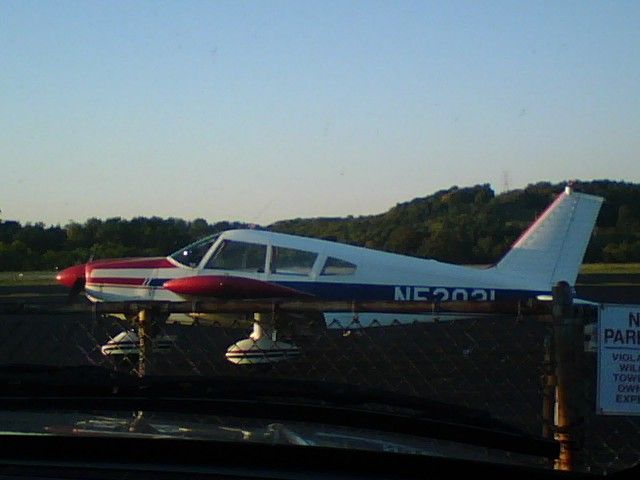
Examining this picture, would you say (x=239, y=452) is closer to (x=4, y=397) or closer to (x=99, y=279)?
(x=4, y=397)

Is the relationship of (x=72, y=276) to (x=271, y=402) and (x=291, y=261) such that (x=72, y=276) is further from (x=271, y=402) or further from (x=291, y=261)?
(x=271, y=402)

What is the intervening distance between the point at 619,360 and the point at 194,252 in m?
10.3

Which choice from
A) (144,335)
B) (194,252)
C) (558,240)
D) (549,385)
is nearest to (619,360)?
(549,385)

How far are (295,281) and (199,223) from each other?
13.9 metres

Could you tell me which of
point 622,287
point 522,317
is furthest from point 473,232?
point 522,317

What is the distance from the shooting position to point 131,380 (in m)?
3.07

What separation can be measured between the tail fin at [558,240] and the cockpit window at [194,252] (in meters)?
5.28

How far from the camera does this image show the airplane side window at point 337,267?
13000mm

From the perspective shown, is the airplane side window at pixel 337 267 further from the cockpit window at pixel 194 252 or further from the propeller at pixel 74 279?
the propeller at pixel 74 279

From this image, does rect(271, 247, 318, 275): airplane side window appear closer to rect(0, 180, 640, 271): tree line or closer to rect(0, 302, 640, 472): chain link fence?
rect(0, 302, 640, 472): chain link fence

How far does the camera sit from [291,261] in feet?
42.3

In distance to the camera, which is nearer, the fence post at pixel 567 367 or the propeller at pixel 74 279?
the fence post at pixel 567 367

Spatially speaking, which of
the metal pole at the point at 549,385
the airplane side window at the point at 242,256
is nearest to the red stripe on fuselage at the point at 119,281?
the airplane side window at the point at 242,256

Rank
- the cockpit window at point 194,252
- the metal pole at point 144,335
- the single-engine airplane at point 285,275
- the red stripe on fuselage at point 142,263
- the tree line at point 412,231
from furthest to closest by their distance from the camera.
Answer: the tree line at point 412,231 → the red stripe on fuselage at point 142,263 → the cockpit window at point 194,252 → the single-engine airplane at point 285,275 → the metal pole at point 144,335
